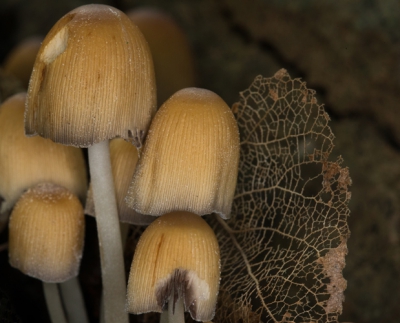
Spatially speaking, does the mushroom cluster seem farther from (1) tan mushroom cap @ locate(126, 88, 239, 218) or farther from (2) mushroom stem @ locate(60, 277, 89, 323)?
(2) mushroom stem @ locate(60, 277, 89, 323)

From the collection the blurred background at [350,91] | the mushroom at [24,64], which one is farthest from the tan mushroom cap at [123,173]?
the mushroom at [24,64]

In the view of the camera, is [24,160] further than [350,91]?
No

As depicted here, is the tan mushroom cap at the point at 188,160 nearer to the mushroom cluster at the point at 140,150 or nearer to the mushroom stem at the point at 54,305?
the mushroom cluster at the point at 140,150

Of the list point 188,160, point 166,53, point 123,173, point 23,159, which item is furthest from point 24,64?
point 188,160

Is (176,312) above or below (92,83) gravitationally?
below

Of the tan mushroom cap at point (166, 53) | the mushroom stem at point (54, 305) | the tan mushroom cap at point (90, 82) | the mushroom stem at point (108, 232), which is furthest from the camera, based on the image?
the tan mushroom cap at point (166, 53)

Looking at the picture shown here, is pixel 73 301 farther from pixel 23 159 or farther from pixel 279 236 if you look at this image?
pixel 279 236

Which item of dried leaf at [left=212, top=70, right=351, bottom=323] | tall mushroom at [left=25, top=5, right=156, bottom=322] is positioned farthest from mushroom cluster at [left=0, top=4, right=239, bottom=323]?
dried leaf at [left=212, top=70, right=351, bottom=323]
